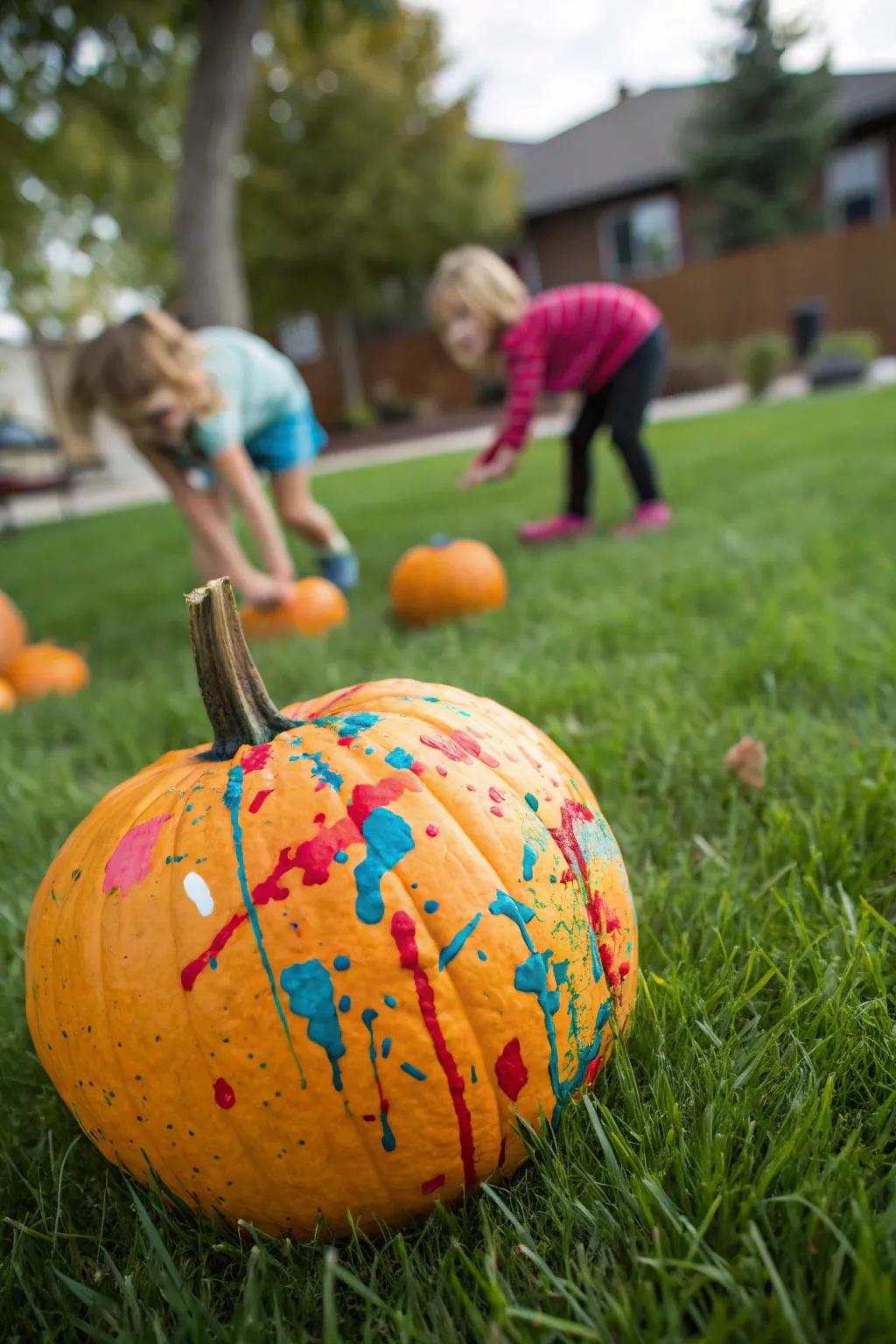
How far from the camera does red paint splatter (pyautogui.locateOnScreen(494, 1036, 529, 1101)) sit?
109cm

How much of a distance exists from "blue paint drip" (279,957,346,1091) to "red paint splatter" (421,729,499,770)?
12.2 inches

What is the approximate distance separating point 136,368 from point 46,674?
1288 millimetres

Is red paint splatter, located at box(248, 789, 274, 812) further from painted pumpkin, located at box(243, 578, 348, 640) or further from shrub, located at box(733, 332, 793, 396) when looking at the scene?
shrub, located at box(733, 332, 793, 396)

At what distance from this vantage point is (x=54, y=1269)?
1084mm

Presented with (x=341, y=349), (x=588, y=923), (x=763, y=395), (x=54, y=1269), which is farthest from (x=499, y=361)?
(x=341, y=349)

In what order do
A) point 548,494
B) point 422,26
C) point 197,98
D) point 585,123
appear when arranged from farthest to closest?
point 585,123
point 422,26
point 197,98
point 548,494

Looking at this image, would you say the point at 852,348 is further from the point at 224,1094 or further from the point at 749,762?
the point at 224,1094

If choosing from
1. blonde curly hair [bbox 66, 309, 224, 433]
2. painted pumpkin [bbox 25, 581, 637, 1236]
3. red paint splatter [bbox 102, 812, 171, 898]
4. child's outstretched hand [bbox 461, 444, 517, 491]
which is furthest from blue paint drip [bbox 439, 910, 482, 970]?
child's outstretched hand [bbox 461, 444, 517, 491]

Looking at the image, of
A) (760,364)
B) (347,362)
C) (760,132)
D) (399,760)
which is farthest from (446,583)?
(760,132)

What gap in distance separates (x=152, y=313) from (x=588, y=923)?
138 inches

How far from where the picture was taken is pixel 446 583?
3.87m

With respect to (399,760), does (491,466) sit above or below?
above

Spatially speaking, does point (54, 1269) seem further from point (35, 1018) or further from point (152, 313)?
point (152, 313)

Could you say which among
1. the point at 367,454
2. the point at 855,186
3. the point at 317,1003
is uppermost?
the point at 855,186
